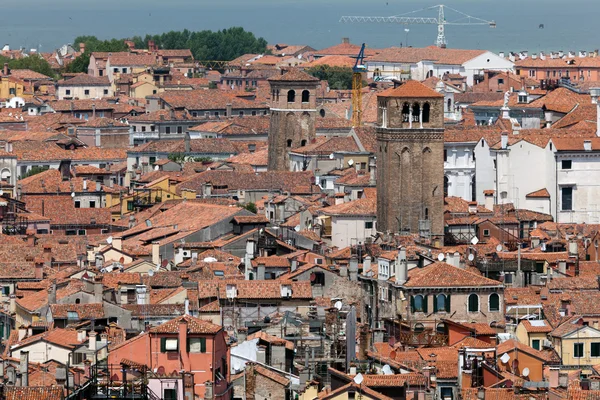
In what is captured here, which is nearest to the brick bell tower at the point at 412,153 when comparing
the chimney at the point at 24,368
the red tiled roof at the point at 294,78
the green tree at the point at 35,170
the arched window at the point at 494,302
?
the arched window at the point at 494,302

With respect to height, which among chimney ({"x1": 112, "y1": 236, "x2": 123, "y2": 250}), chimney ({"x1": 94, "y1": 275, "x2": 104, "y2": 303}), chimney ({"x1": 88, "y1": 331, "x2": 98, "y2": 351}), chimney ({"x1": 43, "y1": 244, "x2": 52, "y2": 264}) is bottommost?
chimney ({"x1": 43, "y1": 244, "x2": 52, "y2": 264})

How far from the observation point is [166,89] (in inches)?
5404

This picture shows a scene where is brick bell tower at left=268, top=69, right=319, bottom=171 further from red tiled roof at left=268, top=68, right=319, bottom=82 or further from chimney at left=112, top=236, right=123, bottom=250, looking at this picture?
chimney at left=112, top=236, right=123, bottom=250

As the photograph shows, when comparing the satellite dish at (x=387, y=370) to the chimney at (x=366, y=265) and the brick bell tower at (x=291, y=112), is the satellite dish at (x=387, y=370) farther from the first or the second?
the brick bell tower at (x=291, y=112)

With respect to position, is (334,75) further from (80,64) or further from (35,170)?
(35,170)

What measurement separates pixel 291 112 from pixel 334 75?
6565 cm

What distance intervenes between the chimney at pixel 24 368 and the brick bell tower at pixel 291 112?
53.5m

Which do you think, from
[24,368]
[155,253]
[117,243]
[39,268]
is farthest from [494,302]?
[117,243]

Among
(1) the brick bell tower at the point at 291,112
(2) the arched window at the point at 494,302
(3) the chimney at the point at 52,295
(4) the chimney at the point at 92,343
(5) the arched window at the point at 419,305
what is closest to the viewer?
(4) the chimney at the point at 92,343

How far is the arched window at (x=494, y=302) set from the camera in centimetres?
5000

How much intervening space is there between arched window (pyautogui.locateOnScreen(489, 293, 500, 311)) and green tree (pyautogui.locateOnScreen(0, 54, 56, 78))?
371 feet

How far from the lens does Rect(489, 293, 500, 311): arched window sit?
50.0m

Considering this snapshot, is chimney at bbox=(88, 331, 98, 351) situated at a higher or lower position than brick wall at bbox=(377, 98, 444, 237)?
lower

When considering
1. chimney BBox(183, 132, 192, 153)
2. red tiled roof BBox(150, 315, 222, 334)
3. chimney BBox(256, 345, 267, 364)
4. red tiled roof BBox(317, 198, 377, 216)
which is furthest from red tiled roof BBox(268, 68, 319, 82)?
red tiled roof BBox(150, 315, 222, 334)
